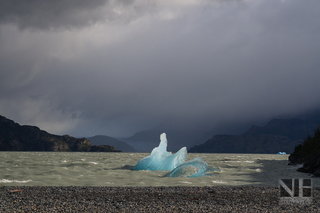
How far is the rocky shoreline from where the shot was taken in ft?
26.7

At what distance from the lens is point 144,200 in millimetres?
9375

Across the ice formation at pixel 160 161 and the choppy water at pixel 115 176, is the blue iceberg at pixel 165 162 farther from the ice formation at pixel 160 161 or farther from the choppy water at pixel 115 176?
the choppy water at pixel 115 176

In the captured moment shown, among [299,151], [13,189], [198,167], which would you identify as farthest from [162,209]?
[299,151]

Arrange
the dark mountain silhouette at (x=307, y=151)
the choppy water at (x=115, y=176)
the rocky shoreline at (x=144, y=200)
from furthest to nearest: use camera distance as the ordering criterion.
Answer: the dark mountain silhouette at (x=307, y=151)
the choppy water at (x=115, y=176)
the rocky shoreline at (x=144, y=200)

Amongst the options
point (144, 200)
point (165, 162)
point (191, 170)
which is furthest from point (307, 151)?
point (144, 200)

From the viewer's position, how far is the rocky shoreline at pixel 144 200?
8.14 metres

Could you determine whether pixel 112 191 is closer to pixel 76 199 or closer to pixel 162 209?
pixel 76 199

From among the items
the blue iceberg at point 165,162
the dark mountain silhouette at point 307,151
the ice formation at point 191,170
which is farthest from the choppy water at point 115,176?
the dark mountain silhouette at point 307,151

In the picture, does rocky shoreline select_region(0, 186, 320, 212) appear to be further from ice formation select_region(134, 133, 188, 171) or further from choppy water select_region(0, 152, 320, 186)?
ice formation select_region(134, 133, 188, 171)

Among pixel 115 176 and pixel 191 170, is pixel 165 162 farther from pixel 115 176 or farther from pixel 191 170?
pixel 115 176

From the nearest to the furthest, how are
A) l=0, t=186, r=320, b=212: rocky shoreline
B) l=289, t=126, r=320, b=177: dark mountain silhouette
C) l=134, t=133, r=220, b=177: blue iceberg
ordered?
l=0, t=186, r=320, b=212: rocky shoreline, l=134, t=133, r=220, b=177: blue iceberg, l=289, t=126, r=320, b=177: dark mountain silhouette

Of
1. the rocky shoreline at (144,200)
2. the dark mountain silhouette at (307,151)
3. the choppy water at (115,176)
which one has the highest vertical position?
the dark mountain silhouette at (307,151)

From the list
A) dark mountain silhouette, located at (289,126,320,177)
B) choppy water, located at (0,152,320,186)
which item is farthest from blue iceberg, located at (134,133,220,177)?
dark mountain silhouette, located at (289,126,320,177)

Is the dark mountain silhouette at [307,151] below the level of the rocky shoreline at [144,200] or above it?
above
